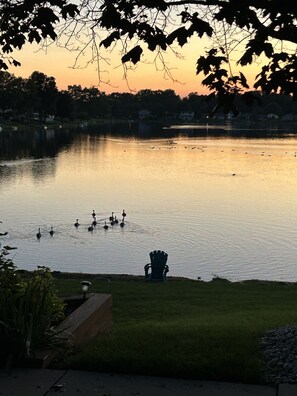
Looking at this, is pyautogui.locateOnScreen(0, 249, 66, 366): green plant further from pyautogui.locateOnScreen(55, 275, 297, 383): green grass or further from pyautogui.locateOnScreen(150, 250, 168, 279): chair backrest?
pyautogui.locateOnScreen(150, 250, 168, 279): chair backrest

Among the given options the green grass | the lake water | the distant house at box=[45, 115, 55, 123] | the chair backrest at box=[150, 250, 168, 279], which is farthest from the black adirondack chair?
the distant house at box=[45, 115, 55, 123]

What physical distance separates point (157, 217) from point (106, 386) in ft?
82.2

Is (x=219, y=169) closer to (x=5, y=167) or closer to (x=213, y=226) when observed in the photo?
(x=5, y=167)

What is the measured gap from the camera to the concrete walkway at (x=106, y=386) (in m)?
4.69

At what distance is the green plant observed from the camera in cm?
527

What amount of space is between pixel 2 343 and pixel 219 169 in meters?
49.8

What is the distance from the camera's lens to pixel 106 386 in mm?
4852

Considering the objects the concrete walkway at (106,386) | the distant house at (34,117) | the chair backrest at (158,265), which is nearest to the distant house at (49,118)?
the distant house at (34,117)

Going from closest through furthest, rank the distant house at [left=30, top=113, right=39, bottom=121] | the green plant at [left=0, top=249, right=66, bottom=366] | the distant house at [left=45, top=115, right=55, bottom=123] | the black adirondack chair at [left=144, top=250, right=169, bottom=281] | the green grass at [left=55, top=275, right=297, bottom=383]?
the green grass at [left=55, top=275, right=297, bottom=383], the green plant at [left=0, top=249, right=66, bottom=366], the black adirondack chair at [left=144, top=250, right=169, bottom=281], the distant house at [left=30, top=113, right=39, bottom=121], the distant house at [left=45, top=115, right=55, bottom=123]

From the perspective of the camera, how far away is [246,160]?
64.0m

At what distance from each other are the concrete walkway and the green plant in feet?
0.78

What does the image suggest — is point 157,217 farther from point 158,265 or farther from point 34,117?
point 34,117

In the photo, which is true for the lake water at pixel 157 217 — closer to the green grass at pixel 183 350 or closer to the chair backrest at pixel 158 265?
the chair backrest at pixel 158 265

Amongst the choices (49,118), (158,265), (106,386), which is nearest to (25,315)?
(106,386)
